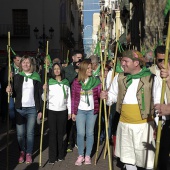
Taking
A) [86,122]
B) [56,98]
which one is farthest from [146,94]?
[56,98]

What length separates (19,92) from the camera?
661 cm

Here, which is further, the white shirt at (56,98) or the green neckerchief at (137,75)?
the white shirt at (56,98)

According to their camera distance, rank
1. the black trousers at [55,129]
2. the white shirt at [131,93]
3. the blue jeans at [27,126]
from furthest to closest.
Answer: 1. the black trousers at [55,129]
2. the blue jeans at [27,126]
3. the white shirt at [131,93]

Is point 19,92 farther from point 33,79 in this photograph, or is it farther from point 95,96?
point 95,96

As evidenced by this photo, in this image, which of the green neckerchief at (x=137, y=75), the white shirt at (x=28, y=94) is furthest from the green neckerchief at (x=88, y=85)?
the green neckerchief at (x=137, y=75)

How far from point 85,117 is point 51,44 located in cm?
2577

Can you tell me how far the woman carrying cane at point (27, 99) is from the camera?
6.62 m

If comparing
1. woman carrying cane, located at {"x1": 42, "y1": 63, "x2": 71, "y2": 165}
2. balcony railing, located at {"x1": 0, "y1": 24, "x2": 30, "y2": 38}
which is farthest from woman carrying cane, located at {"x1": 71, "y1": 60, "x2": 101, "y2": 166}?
balcony railing, located at {"x1": 0, "y1": 24, "x2": 30, "y2": 38}

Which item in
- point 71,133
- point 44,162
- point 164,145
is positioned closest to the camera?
point 164,145

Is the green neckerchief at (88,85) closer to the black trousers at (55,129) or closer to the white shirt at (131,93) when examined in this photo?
the black trousers at (55,129)

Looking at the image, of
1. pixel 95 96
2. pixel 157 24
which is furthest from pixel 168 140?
pixel 157 24

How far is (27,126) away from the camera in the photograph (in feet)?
22.0

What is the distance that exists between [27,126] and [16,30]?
2537 centimetres

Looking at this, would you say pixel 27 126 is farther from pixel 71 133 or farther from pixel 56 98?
pixel 71 133
